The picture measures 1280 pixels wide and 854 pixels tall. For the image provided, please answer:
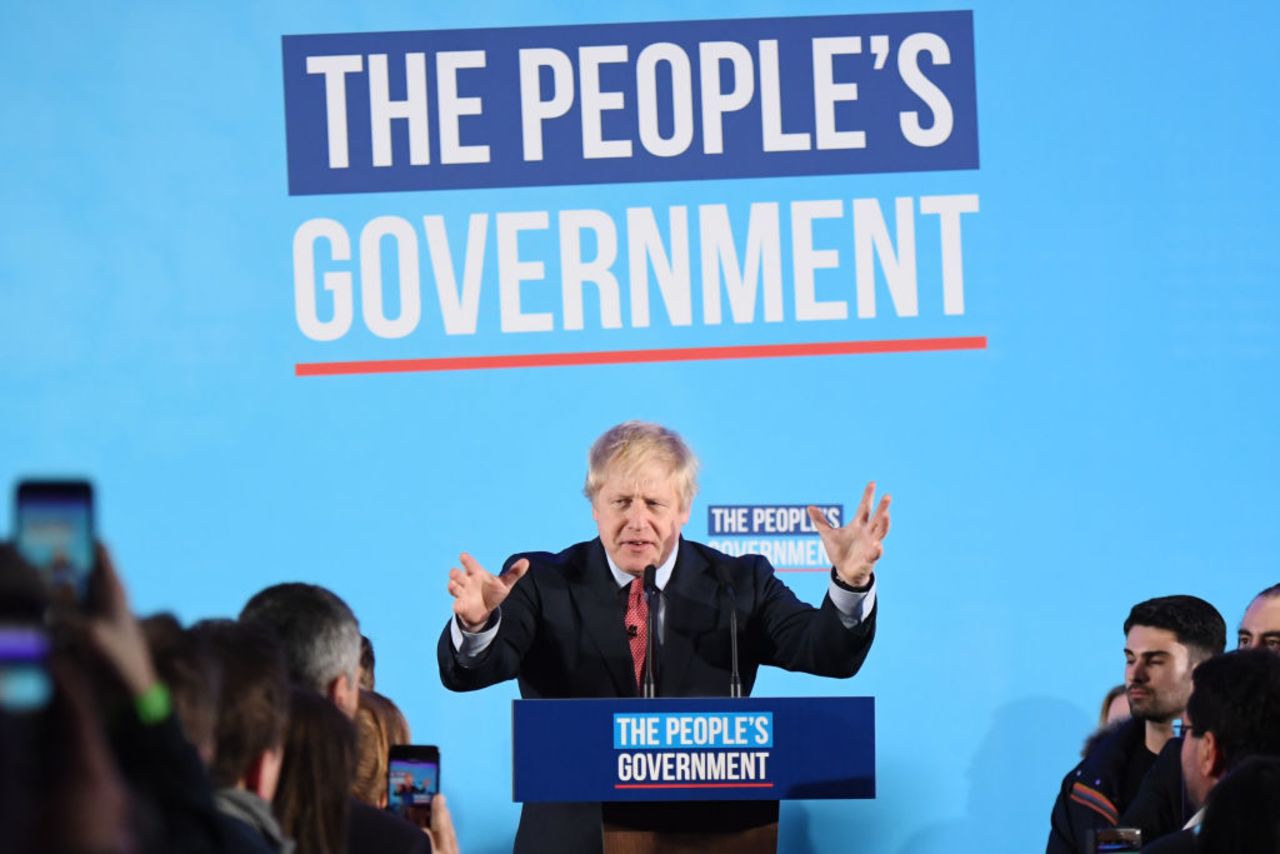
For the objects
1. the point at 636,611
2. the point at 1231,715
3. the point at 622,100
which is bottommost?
the point at 1231,715

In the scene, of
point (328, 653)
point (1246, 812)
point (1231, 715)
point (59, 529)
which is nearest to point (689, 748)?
point (328, 653)

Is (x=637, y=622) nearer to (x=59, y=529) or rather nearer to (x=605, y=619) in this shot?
(x=605, y=619)

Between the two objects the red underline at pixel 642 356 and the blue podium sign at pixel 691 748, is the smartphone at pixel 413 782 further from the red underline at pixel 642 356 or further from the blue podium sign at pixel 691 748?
the red underline at pixel 642 356

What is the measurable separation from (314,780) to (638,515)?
173cm

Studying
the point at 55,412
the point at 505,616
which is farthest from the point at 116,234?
the point at 505,616

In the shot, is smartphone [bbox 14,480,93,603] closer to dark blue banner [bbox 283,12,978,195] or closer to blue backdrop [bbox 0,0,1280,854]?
blue backdrop [bbox 0,0,1280,854]

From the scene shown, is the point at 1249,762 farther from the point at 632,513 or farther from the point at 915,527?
the point at 915,527

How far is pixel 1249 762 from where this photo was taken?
2500 mm

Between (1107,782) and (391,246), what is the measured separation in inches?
114

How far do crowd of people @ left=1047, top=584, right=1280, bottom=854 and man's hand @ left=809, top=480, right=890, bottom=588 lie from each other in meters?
0.69

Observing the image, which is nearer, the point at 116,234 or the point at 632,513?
the point at 632,513

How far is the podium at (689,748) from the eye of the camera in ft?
10.7

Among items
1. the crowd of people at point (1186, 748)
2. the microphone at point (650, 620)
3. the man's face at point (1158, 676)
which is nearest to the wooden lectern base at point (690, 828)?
the microphone at point (650, 620)

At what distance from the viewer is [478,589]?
3729 millimetres
